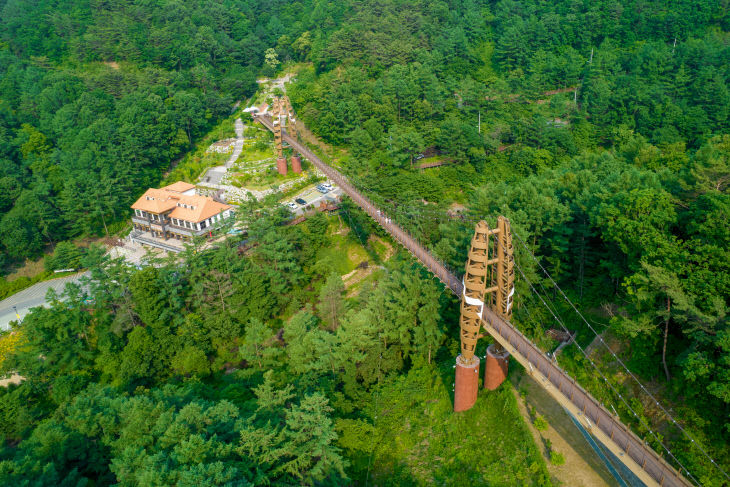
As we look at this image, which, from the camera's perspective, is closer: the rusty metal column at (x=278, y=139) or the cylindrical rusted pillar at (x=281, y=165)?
the cylindrical rusted pillar at (x=281, y=165)

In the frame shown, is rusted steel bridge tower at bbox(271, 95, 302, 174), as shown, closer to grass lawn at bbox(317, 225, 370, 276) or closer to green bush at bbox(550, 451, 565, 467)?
grass lawn at bbox(317, 225, 370, 276)

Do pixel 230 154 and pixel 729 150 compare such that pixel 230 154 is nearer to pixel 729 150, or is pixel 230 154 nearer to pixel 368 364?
pixel 368 364

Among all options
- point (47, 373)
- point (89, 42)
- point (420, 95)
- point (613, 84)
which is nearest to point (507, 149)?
point (420, 95)

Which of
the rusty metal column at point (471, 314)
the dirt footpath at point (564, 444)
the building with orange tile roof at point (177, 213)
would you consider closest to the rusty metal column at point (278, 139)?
the building with orange tile roof at point (177, 213)

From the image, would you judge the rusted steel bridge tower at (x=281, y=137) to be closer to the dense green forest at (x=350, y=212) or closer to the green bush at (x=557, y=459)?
the dense green forest at (x=350, y=212)

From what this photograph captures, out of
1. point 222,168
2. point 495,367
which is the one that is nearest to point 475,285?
point 495,367

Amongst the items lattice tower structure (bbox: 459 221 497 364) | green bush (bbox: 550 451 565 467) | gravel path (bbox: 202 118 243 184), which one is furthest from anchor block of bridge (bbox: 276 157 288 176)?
green bush (bbox: 550 451 565 467)
